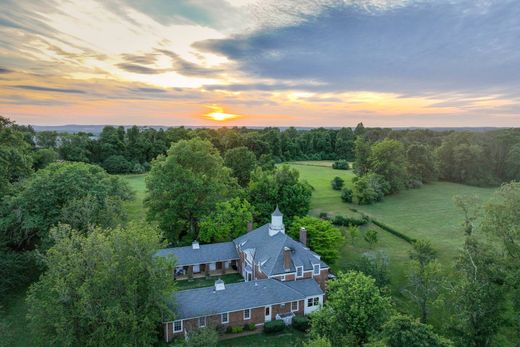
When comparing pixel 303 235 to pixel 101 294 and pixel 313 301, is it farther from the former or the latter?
pixel 101 294

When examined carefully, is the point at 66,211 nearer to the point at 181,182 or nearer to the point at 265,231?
the point at 181,182

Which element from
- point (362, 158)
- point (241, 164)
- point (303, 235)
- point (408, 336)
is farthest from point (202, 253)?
point (362, 158)

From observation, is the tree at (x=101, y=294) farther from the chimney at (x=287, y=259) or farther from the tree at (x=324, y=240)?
the tree at (x=324, y=240)

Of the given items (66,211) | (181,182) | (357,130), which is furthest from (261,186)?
(357,130)

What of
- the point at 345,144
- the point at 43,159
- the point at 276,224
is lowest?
the point at 276,224

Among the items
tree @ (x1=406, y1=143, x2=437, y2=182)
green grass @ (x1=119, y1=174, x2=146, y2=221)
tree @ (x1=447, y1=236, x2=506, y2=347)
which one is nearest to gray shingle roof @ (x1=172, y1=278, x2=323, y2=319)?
tree @ (x1=447, y1=236, x2=506, y2=347)
